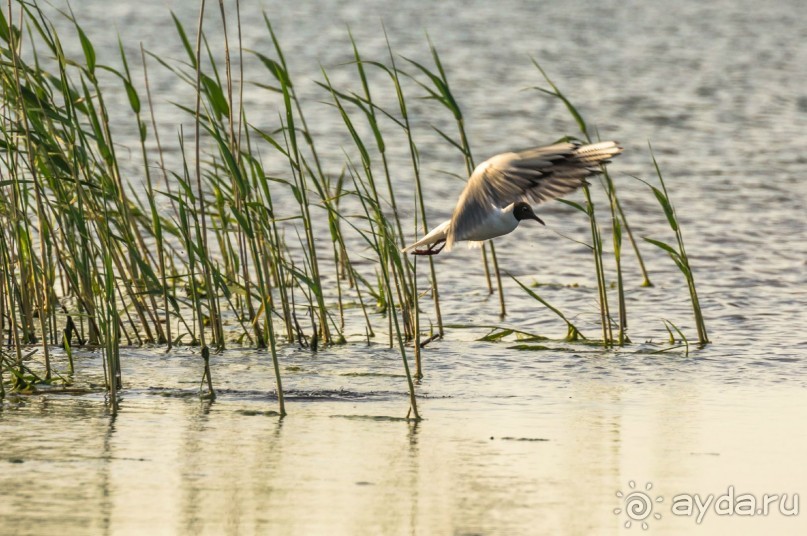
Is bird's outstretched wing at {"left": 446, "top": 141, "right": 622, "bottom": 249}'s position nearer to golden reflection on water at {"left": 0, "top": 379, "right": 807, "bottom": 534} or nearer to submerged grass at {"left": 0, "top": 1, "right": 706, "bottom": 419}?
submerged grass at {"left": 0, "top": 1, "right": 706, "bottom": 419}

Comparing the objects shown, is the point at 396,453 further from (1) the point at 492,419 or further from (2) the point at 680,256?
(2) the point at 680,256

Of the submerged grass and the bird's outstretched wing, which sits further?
the submerged grass

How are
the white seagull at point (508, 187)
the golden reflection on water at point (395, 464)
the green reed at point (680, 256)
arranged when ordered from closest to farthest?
the golden reflection on water at point (395, 464) → the white seagull at point (508, 187) → the green reed at point (680, 256)

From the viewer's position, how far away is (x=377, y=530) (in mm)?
4188

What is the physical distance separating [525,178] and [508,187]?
76 mm

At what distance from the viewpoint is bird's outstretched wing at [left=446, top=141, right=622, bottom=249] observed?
5461mm

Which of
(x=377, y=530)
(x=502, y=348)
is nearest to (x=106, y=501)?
(x=377, y=530)

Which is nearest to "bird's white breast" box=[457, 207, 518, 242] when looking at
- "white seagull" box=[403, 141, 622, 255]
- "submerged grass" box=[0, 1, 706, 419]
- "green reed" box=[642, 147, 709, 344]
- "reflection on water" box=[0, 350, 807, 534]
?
"white seagull" box=[403, 141, 622, 255]

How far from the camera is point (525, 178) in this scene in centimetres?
565

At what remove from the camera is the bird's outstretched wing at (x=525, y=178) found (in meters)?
5.46

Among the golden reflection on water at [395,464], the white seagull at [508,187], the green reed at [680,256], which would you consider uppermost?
the white seagull at [508,187]

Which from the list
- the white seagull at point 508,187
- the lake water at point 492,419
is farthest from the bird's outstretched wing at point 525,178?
the lake water at point 492,419

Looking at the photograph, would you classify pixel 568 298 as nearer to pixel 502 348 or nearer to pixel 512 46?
pixel 502 348

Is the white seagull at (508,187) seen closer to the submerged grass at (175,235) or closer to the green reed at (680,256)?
the submerged grass at (175,235)
